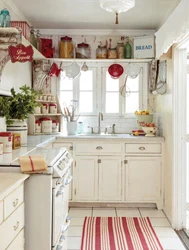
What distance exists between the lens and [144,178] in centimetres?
423

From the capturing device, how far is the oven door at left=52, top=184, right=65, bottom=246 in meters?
2.14

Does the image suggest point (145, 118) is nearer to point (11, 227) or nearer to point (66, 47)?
point (66, 47)

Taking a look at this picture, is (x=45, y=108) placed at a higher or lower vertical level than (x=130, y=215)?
higher

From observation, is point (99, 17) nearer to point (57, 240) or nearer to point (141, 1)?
point (141, 1)

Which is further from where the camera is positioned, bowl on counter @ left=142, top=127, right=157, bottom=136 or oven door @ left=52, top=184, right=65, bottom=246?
bowl on counter @ left=142, top=127, right=157, bottom=136

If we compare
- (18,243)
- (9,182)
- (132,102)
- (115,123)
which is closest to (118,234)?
(18,243)

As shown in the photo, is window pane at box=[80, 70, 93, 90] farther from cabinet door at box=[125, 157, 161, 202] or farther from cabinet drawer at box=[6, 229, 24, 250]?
cabinet drawer at box=[6, 229, 24, 250]

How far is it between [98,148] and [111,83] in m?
1.13

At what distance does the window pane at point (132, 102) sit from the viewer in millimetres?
4902

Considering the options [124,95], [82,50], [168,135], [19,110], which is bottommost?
[168,135]

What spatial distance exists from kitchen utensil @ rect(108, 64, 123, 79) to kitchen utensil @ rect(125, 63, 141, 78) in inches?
4.0

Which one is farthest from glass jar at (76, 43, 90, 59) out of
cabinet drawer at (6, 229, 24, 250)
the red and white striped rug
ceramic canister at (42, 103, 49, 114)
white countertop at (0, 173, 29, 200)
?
cabinet drawer at (6, 229, 24, 250)

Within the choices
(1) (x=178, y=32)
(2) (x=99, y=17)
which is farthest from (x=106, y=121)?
(1) (x=178, y=32)

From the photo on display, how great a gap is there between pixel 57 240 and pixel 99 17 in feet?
9.61
